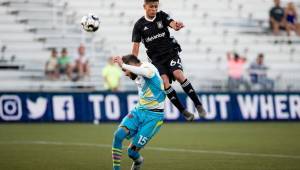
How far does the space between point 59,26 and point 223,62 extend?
672cm

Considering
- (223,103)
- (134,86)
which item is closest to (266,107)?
(223,103)

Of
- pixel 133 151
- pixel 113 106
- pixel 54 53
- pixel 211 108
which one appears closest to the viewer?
pixel 133 151

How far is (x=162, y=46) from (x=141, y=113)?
348 cm

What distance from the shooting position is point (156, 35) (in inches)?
571

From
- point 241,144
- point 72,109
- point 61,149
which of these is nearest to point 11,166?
point 61,149

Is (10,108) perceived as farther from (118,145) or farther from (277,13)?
(118,145)

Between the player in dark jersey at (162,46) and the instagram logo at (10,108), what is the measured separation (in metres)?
9.90

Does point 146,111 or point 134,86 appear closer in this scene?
point 146,111

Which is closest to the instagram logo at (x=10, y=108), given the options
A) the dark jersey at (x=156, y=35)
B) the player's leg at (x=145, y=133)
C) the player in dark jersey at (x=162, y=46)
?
the player in dark jersey at (x=162, y=46)

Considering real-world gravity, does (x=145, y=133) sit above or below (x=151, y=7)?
below

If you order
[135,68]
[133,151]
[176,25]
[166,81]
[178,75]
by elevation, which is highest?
[176,25]

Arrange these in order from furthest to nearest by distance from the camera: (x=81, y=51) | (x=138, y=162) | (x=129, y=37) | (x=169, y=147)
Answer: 1. (x=129, y=37)
2. (x=81, y=51)
3. (x=169, y=147)
4. (x=138, y=162)

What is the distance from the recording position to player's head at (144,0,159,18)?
13672 mm

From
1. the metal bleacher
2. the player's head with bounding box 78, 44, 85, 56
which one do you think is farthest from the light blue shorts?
the player's head with bounding box 78, 44, 85, 56
